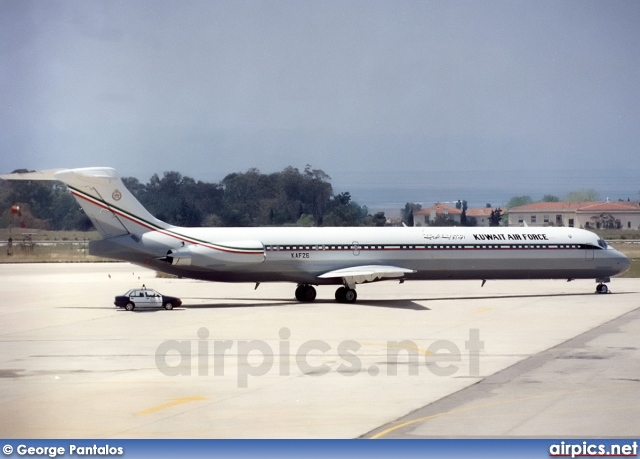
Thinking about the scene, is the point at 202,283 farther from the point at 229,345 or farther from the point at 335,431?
the point at 335,431

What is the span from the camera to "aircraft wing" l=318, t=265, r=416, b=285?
39.9 m

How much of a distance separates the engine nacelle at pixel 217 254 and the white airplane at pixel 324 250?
0.14 ft

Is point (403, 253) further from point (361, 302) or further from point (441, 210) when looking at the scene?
point (441, 210)

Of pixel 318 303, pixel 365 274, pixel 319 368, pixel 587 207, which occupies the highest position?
pixel 587 207

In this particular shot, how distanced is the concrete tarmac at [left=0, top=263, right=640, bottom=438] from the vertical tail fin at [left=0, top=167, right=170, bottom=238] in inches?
138

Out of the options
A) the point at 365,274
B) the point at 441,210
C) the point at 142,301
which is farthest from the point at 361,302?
the point at 441,210

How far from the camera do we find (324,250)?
134 ft

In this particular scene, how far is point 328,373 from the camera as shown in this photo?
69.5 feet

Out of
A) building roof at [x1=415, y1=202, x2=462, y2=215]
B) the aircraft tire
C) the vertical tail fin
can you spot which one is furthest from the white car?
building roof at [x1=415, y1=202, x2=462, y2=215]

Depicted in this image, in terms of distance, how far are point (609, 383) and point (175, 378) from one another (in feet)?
31.4

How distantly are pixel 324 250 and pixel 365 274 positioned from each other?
7.75 feet

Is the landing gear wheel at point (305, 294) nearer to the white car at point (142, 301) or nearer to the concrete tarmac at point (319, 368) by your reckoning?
the concrete tarmac at point (319, 368)

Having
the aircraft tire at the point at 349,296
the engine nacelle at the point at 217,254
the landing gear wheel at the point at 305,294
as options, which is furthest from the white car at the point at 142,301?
the aircraft tire at the point at 349,296

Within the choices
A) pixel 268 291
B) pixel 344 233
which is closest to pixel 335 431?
pixel 344 233
